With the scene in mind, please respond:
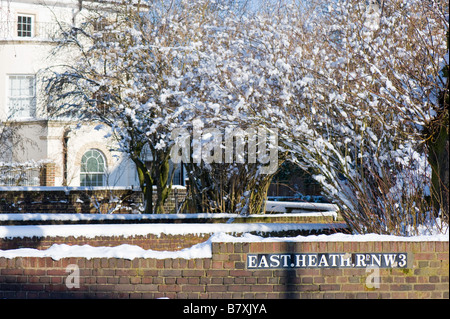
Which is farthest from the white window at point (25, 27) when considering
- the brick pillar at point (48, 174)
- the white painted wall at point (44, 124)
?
the brick pillar at point (48, 174)

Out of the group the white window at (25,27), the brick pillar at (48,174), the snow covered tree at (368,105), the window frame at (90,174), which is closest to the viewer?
the snow covered tree at (368,105)

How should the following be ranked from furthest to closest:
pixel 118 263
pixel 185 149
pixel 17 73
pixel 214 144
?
pixel 17 73 < pixel 185 149 < pixel 214 144 < pixel 118 263

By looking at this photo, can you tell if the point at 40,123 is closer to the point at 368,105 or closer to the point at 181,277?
the point at 368,105

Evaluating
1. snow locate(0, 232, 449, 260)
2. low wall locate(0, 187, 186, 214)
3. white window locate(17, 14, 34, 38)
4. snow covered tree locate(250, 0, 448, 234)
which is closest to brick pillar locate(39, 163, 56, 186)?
low wall locate(0, 187, 186, 214)

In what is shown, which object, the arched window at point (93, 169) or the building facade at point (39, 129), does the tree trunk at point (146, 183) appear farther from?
the arched window at point (93, 169)

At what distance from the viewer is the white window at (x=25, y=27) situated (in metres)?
26.2

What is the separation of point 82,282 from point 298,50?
Answer: 524cm

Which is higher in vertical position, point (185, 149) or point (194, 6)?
point (194, 6)

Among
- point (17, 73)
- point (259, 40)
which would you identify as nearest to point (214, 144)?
point (259, 40)

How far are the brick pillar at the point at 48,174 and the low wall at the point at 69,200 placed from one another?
5844mm

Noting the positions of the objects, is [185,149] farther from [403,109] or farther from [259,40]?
[403,109]

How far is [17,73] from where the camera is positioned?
2559cm

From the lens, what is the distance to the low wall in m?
17.5

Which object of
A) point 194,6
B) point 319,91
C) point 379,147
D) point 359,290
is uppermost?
point 194,6
